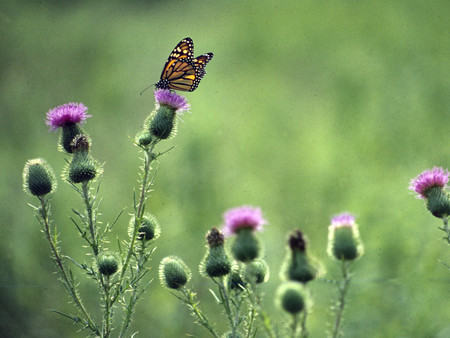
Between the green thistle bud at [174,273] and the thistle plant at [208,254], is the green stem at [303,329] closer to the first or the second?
the thistle plant at [208,254]

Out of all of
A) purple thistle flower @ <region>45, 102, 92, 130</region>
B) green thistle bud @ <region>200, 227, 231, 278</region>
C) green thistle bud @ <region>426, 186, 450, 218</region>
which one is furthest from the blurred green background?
green thistle bud @ <region>200, 227, 231, 278</region>

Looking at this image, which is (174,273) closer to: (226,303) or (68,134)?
(226,303)

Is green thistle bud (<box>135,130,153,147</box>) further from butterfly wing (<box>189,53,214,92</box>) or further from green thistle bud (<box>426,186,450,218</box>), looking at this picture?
green thistle bud (<box>426,186,450,218</box>)

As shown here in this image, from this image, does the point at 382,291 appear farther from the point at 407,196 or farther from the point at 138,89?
the point at 138,89

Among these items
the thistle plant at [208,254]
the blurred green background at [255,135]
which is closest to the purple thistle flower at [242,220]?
the thistle plant at [208,254]

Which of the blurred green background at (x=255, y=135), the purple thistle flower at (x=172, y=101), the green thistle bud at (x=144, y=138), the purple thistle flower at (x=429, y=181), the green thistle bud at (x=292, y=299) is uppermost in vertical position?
the blurred green background at (x=255, y=135)
